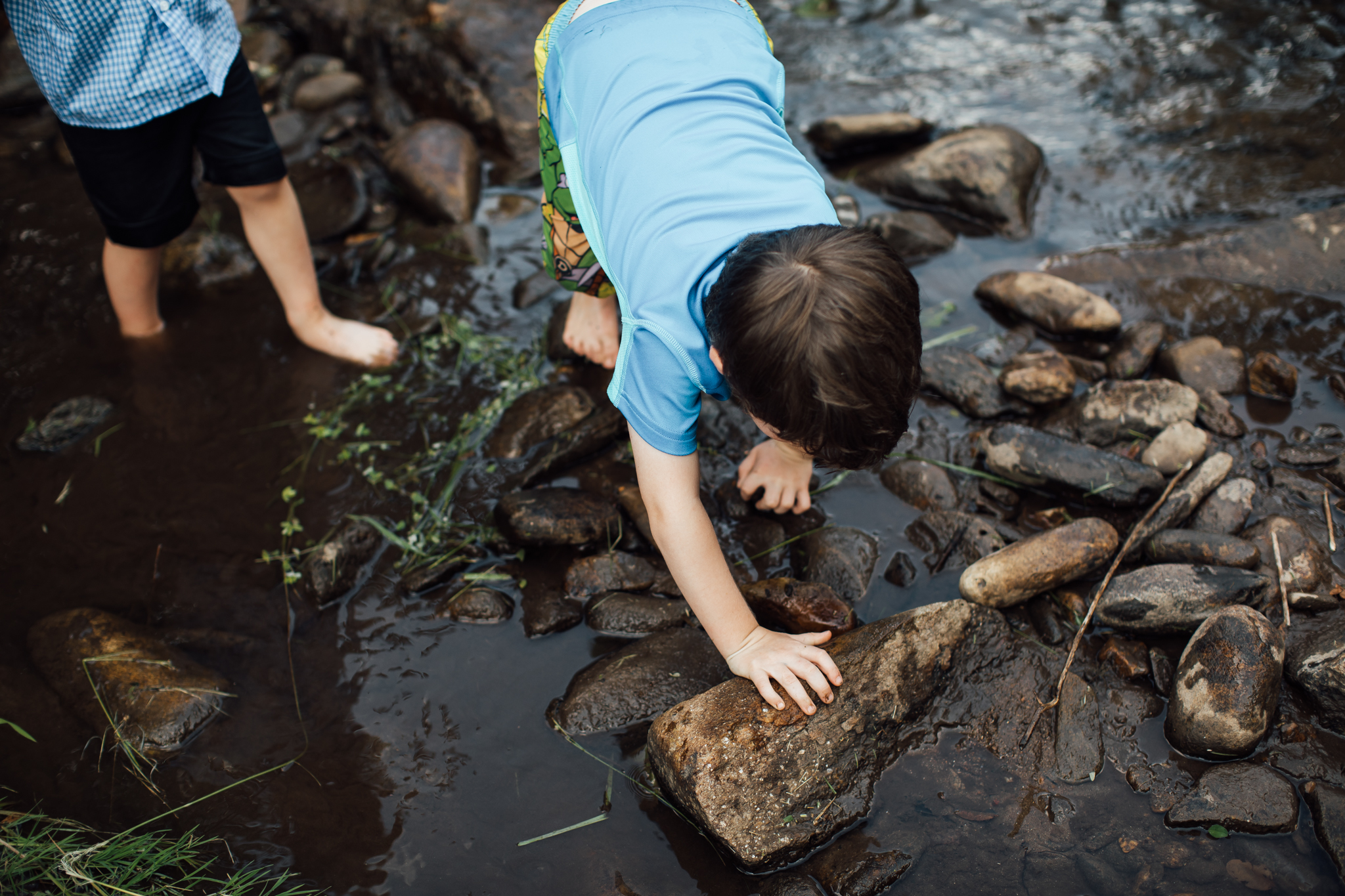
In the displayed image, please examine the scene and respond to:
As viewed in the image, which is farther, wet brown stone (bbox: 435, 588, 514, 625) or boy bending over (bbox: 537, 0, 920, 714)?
wet brown stone (bbox: 435, 588, 514, 625)

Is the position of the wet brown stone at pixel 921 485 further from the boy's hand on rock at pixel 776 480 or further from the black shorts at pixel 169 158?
the black shorts at pixel 169 158

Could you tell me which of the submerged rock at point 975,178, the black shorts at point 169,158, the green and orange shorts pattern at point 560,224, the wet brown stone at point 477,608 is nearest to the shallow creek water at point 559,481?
the wet brown stone at point 477,608

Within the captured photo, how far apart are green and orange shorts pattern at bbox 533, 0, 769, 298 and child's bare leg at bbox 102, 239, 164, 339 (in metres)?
1.58

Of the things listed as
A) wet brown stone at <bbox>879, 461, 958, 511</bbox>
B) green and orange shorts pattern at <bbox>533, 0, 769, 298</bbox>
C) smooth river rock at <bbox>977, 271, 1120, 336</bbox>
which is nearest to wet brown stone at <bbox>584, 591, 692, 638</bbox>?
wet brown stone at <bbox>879, 461, 958, 511</bbox>

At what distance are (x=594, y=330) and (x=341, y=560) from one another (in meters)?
1.21

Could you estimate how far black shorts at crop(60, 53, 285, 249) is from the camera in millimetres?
2547

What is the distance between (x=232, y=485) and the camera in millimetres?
2781

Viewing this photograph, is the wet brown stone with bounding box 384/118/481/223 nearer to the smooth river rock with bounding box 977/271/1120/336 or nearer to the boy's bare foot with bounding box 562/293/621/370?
the boy's bare foot with bounding box 562/293/621/370

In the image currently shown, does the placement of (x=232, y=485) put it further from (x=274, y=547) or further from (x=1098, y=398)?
(x=1098, y=398)

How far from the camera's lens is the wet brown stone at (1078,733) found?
1.98m

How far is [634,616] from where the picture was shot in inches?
92.6

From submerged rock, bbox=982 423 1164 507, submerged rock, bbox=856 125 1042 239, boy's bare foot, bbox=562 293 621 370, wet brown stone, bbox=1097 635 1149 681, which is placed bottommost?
wet brown stone, bbox=1097 635 1149 681

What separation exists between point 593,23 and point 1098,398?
2.04 metres

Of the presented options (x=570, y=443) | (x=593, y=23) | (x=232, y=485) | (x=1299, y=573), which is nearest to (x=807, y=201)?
(x=593, y=23)
